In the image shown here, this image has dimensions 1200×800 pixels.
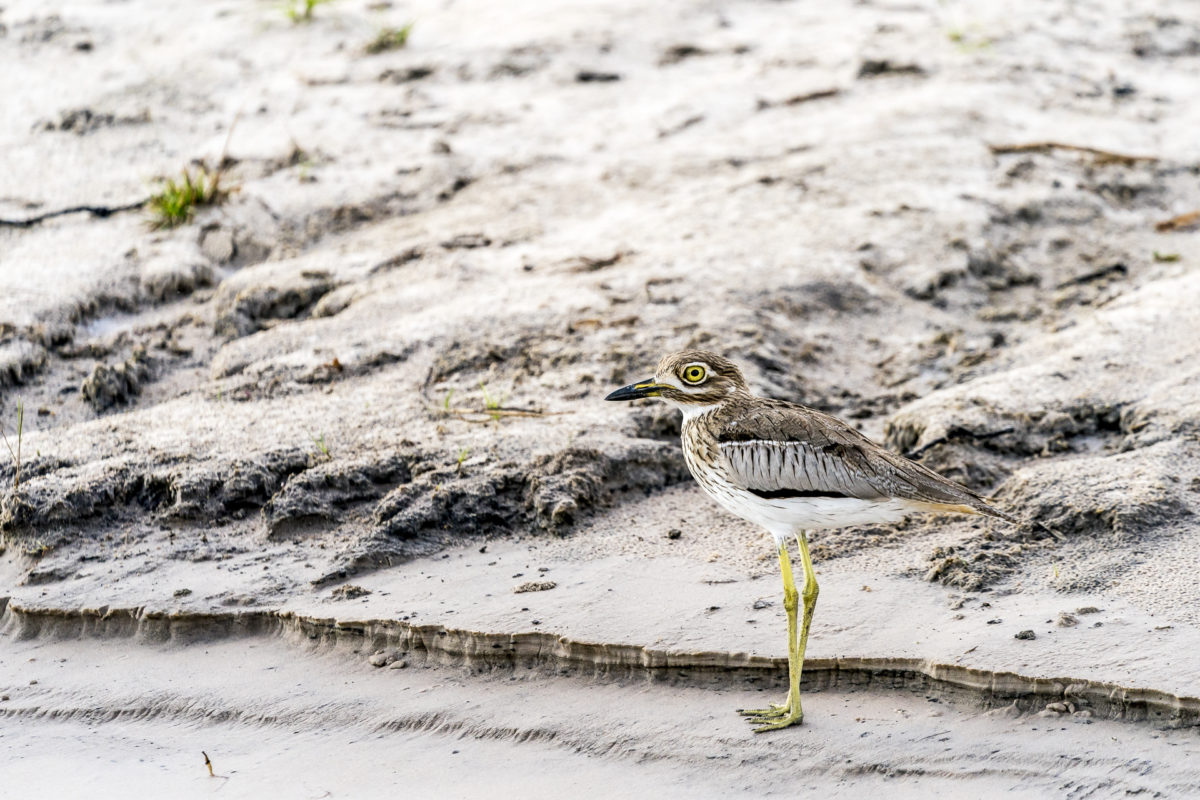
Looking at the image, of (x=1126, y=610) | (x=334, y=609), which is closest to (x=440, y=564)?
(x=334, y=609)

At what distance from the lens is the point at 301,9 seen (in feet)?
27.2

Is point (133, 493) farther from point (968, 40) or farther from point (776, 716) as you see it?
point (968, 40)

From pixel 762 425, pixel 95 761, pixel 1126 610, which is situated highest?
pixel 762 425

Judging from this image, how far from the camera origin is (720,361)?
3.62 metres

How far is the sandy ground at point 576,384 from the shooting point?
312cm

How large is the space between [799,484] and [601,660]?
0.74m

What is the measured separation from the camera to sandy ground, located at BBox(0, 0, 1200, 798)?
123 inches

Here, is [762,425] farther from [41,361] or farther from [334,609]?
[41,361]

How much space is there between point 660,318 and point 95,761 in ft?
9.38

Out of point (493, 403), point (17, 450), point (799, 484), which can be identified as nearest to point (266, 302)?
point (17, 450)

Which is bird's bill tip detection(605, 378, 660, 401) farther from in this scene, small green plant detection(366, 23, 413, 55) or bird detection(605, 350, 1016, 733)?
small green plant detection(366, 23, 413, 55)

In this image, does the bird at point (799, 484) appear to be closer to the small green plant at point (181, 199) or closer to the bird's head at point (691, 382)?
the bird's head at point (691, 382)

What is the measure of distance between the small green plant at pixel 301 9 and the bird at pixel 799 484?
584cm

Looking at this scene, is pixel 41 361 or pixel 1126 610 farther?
pixel 41 361
